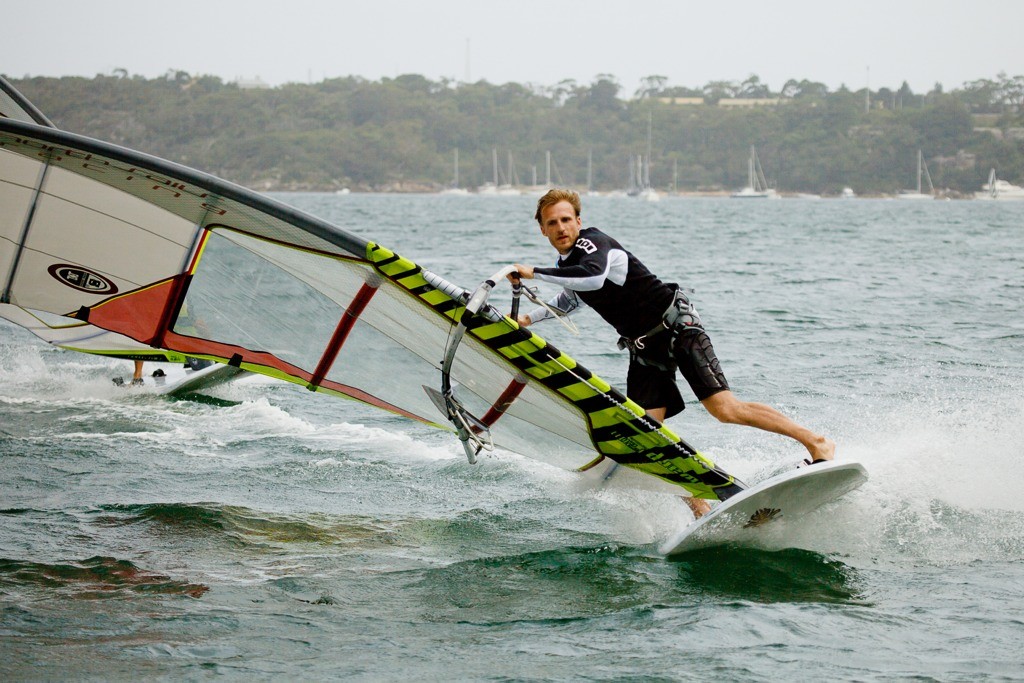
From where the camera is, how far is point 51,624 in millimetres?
5117

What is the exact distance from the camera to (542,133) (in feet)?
538

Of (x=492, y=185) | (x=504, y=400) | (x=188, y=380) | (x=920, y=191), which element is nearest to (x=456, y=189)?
(x=492, y=185)

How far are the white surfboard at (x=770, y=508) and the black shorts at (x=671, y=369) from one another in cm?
64

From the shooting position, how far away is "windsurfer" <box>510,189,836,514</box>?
20.2 ft

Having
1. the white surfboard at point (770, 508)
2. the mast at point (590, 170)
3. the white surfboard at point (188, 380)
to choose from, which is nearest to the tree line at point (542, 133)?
the mast at point (590, 170)

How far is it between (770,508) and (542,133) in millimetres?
160943

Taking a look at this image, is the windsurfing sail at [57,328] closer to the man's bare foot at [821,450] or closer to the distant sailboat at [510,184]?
the man's bare foot at [821,450]

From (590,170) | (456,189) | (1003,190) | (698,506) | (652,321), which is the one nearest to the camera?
(652,321)

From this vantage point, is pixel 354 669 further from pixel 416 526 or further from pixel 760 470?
pixel 760 470

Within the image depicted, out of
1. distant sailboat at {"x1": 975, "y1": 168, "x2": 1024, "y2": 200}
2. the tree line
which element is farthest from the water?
distant sailboat at {"x1": 975, "y1": 168, "x2": 1024, "y2": 200}

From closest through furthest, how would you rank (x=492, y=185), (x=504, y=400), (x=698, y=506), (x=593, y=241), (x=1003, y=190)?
1. (x=593, y=241)
2. (x=698, y=506)
3. (x=504, y=400)
4. (x=1003, y=190)
5. (x=492, y=185)

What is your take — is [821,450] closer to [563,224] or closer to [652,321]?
[652,321]

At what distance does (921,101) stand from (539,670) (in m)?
171

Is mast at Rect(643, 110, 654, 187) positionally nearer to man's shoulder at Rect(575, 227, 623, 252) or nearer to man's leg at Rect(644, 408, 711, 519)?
man's leg at Rect(644, 408, 711, 519)
